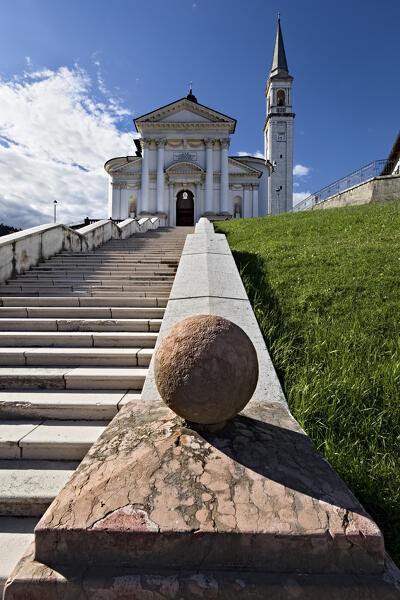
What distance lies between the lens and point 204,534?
1.41 m

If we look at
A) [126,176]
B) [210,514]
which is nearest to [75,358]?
[210,514]

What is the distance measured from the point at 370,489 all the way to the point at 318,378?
3.97ft

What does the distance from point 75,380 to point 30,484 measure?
1163 mm

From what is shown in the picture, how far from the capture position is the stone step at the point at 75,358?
3779 millimetres

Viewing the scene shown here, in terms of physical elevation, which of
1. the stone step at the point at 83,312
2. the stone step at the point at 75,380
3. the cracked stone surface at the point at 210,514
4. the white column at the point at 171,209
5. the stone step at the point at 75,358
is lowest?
the cracked stone surface at the point at 210,514

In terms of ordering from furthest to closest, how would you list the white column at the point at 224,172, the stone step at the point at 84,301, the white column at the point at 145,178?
the white column at the point at 145,178, the white column at the point at 224,172, the stone step at the point at 84,301

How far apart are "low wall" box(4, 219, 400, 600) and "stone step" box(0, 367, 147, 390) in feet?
5.01

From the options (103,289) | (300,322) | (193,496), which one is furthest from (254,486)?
(103,289)

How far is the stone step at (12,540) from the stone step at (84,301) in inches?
139

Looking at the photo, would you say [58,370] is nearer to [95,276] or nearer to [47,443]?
[47,443]

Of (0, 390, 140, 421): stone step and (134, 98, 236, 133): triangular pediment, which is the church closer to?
(134, 98, 236, 133): triangular pediment

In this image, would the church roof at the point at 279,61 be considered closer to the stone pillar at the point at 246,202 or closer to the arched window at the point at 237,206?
the stone pillar at the point at 246,202

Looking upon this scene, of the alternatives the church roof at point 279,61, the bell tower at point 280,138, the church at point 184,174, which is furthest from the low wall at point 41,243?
the church roof at point 279,61

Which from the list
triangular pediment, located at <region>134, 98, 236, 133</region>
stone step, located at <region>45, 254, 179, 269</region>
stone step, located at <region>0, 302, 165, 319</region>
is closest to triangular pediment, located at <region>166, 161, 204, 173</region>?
triangular pediment, located at <region>134, 98, 236, 133</region>
